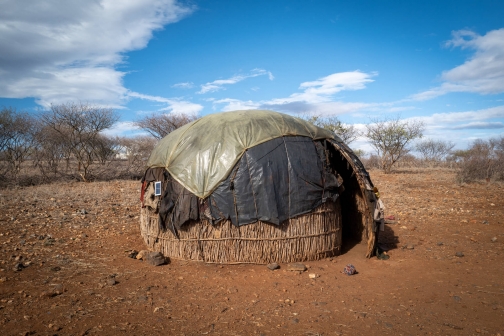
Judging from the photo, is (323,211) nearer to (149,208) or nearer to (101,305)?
(149,208)

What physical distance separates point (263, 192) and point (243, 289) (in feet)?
5.18

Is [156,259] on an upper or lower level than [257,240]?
lower

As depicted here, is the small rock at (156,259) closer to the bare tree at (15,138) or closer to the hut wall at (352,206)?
the hut wall at (352,206)

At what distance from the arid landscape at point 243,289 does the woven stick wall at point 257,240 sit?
198 millimetres

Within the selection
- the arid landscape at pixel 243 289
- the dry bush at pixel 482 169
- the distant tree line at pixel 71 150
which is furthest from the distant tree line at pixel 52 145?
the dry bush at pixel 482 169

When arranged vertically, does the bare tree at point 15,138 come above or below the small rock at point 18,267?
above

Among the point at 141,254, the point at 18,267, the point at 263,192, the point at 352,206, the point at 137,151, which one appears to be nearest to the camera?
the point at 18,267

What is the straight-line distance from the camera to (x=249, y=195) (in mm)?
5281

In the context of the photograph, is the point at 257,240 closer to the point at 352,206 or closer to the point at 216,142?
the point at 216,142

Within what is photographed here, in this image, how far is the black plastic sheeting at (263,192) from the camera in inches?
207

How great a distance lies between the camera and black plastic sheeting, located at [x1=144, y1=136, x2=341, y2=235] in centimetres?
527

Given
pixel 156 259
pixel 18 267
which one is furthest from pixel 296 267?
pixel 18 267

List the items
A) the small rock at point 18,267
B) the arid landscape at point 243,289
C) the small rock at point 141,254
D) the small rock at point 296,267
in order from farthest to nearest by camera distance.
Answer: the small rock at point 141,254
the small rock at point 296,267
the small rock at point 18,267
the arid landscape at point 243,289

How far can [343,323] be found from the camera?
3.79 meters
